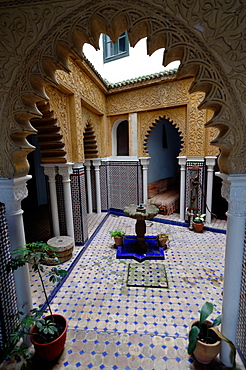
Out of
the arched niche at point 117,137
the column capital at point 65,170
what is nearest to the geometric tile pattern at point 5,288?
the column capital at point 65,170

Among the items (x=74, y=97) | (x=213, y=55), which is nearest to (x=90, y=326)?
(x=213, y=55)

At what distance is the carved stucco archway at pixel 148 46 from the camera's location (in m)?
1.45

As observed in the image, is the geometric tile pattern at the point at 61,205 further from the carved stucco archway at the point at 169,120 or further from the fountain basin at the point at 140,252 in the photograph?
the carved stucco archway at the point at 169,120

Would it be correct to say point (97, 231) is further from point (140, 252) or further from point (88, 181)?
point (88, 181)

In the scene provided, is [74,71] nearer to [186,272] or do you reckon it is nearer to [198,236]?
[186,272]

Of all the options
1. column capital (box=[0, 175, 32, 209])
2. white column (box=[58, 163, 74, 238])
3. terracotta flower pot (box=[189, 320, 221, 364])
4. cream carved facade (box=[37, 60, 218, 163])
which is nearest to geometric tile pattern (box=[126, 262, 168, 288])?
terracotta flower pot (box=[189, 320, 221, 364])

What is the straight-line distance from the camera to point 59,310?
8.71ft

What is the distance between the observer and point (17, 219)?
1.98m

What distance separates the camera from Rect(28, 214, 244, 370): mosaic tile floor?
2.01 metres

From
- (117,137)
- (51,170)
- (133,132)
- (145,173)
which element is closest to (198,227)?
(145,173)

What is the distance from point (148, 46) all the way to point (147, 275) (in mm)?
3204

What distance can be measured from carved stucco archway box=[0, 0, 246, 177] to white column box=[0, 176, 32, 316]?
0.49 metres

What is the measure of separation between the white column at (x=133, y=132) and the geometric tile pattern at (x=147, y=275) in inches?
135

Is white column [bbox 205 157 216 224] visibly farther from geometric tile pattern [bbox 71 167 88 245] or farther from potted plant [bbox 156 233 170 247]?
geometric tile pattern [bbox 71 167 88 245]
